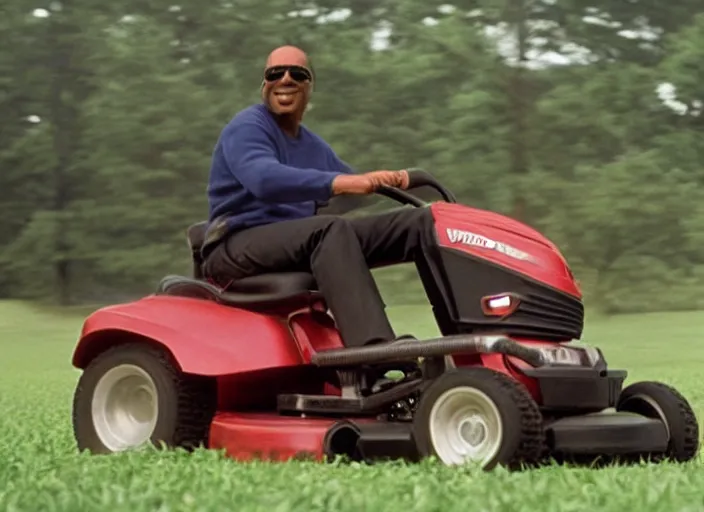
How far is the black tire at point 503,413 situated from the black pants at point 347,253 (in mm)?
319

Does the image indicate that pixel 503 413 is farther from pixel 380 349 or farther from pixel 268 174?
pixel 268 174

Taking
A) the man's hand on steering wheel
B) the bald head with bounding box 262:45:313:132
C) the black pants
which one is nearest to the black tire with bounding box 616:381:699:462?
the black pants

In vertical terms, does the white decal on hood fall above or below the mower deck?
above

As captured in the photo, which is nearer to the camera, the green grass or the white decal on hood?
the green grass

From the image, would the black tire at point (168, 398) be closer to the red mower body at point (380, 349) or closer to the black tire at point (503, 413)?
the red mower body at point (380, 349)

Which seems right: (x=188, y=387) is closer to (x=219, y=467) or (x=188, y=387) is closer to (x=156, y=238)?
(x=219, y=467)

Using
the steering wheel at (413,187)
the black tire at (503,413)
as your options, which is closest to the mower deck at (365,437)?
the black tire at (503,413)

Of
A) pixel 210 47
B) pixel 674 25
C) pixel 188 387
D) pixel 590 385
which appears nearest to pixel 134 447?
pixel 188 387

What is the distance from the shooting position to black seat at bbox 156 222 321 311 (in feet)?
13.8

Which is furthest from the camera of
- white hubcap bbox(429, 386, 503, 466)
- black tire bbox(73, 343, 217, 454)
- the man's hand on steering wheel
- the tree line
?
the tree line

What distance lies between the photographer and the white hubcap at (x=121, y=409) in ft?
14.7

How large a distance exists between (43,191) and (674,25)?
10277 millimetres

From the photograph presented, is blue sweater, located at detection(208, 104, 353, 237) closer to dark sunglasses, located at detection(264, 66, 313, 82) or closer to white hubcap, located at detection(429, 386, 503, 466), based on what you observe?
dark sunglasses, located at detection(264, 66, 313, 82)

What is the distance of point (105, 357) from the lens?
177 inches
